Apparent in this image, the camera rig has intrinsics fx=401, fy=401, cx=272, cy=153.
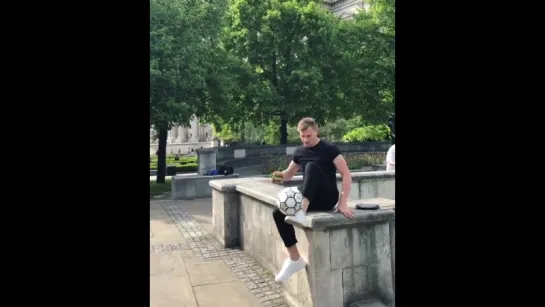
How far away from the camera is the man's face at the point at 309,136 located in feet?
16.4

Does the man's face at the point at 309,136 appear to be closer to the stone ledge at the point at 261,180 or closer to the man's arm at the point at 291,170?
the man's arm at the point at 291,170

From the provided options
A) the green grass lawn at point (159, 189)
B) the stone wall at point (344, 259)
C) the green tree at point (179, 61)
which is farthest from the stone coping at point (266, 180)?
the green tree at point (179, 61)

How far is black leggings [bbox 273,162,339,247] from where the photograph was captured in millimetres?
4887

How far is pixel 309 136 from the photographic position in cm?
504

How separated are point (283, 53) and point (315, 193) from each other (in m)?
25.4

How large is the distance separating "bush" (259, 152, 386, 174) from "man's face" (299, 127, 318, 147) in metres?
16.9

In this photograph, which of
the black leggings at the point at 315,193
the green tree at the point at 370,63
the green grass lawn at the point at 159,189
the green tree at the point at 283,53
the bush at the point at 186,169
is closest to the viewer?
the black leggings at the point at 315,193

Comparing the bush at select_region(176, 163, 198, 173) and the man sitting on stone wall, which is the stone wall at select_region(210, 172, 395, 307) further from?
the bush at select_region(176, 163, 198, 173)

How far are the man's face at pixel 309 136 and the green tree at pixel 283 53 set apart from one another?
22076 mm

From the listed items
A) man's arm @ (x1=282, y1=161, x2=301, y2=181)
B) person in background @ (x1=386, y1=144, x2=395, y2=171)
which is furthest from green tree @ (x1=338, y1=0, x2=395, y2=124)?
man's arm @ (x1=282, y1=161, x2=301, y2=181)
